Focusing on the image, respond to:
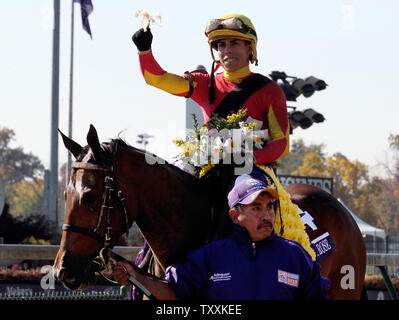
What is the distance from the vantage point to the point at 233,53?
530 cm

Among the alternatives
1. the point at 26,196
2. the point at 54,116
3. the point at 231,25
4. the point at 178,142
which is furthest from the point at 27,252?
the point at 26,196

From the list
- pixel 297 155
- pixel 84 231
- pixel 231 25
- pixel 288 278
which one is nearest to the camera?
pixel 288 278

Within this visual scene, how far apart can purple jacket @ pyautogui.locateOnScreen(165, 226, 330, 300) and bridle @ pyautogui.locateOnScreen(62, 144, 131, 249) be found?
69cm

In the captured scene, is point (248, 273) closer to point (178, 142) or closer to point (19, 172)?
point (178, 142)

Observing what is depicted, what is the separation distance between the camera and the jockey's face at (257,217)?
3.70m

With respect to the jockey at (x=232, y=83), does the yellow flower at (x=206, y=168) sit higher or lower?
lower

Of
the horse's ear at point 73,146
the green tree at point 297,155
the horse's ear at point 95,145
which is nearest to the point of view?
the horse's ear at point 95,145

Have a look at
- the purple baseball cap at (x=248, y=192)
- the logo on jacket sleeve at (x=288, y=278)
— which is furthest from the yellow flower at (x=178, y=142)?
the logo on jacket sleeve at (x=288, y=278)

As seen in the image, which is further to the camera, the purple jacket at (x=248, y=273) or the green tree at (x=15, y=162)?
the green tree at (x=15, y=162)

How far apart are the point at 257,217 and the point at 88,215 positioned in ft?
3.74

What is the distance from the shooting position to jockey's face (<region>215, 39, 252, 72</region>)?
5301mm

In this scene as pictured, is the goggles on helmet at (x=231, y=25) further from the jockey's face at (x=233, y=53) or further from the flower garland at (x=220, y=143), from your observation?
the flower garland at (x=220, y=143)
